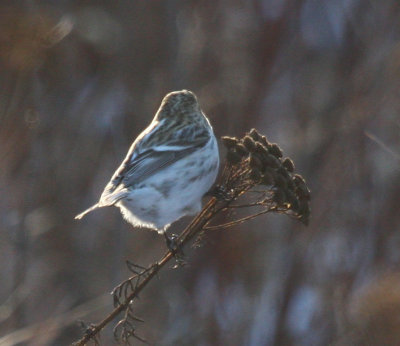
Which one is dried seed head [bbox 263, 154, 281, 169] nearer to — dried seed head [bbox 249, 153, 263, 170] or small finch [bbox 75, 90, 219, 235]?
dried seed head [bbox 249, 153, 263, 170]

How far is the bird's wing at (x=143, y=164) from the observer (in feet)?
11.9

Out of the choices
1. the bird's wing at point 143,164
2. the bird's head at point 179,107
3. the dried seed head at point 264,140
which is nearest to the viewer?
the dried seed head at point 264,140

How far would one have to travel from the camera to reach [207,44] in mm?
7359

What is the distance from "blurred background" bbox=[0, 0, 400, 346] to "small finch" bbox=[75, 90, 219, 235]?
50.0 inches

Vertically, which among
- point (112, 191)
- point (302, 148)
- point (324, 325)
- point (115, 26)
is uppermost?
point (115, 26)

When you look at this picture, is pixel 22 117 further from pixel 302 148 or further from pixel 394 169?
pixel 394 169

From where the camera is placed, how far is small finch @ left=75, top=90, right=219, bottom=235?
3.68 metres

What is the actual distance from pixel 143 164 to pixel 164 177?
0.12 m

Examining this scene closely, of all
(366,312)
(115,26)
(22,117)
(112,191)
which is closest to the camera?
(112,191)

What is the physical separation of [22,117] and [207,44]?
2642mm

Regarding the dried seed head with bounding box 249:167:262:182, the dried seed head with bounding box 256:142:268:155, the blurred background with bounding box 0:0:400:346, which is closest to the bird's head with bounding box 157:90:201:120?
the blurred background with bounding box 0:0:400:346

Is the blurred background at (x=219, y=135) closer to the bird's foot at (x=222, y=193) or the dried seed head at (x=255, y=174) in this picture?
the bird's foot at (x=222, y=193)

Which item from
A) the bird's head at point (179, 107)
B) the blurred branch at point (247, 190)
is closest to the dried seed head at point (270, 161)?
the blurred branch at point (247, 190)

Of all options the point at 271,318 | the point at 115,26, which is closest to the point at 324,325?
the point at 271,318
